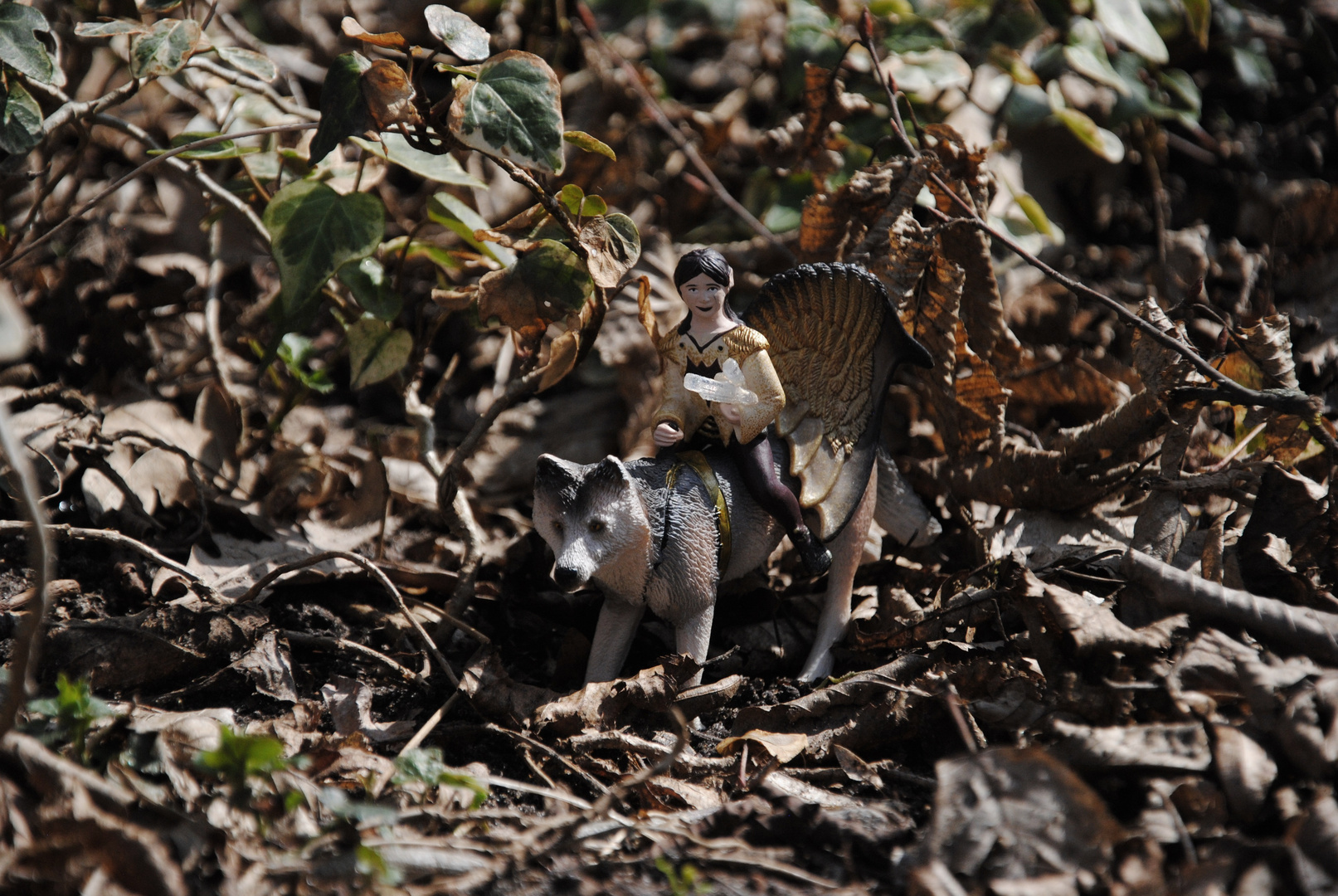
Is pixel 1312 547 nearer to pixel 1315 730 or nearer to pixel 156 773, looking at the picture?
pixel 1315 730

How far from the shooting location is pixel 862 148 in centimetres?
307

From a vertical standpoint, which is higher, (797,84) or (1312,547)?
(797,84)

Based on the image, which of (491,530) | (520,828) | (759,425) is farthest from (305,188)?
(520,828)

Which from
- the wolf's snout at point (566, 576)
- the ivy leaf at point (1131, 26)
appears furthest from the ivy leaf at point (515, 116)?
the ivy leaf at point (1131, 26)

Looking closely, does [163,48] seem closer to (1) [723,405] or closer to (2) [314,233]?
(2) [314,233]

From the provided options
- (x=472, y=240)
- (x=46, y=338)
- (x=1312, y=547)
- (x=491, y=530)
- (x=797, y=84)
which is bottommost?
(x=491, y=530)

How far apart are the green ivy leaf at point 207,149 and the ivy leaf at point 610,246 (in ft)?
3.10

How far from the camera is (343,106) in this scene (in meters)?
2.02

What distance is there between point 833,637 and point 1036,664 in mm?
483

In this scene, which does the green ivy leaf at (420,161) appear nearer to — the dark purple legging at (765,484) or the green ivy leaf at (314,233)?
the green ivy leaf at (314,233)

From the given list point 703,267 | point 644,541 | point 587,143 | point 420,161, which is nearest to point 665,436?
point 644,541

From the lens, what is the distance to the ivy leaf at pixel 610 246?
7.10 ft

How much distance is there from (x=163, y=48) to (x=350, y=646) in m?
1.45

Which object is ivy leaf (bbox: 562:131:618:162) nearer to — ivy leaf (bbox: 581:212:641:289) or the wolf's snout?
ivy leaf (bbox: 581:212:641:289)
